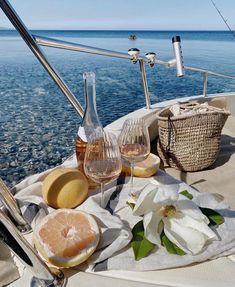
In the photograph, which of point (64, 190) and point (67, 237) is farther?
point (64, 190)

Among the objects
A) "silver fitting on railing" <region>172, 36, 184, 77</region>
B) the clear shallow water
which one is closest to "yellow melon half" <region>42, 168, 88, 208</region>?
"silver fitting on railing" <region>172, 36, 184, 77</region>

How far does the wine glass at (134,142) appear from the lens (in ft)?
2.63

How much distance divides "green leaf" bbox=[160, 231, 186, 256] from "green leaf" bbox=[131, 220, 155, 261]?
3cm

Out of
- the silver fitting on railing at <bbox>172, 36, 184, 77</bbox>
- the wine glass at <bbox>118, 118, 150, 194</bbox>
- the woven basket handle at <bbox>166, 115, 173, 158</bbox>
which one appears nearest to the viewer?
the wine glass at <bbox>118, 118, 150, 194</bbox>

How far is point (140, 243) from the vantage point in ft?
1.89

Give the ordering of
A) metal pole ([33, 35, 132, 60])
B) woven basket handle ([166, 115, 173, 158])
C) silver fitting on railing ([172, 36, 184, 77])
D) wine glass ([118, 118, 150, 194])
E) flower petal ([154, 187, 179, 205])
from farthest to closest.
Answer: woven basket handle ([166, 115, 173, 158]), silver fitting on railing ([172, 36, 184, 77]), metal pole ([33, 35, 132, 60]), wine glass ([118, 118, 150, 194]), flower petal ([154, 187, 179, 205])

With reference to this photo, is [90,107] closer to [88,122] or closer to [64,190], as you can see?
[88,122]

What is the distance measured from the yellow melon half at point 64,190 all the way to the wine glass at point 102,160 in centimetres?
4

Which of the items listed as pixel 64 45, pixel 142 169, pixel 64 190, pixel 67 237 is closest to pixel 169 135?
pixel 64 45

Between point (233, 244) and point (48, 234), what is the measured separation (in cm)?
35

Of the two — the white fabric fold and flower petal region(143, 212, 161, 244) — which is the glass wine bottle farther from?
flower petal region(143, 212, 161, 244)

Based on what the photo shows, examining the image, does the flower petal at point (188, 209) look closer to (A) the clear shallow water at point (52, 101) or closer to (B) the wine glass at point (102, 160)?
(B) the wine glass at point (102, 160)

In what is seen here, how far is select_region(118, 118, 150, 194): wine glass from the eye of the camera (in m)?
0.80

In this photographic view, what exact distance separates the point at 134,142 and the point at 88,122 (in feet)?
0.56
